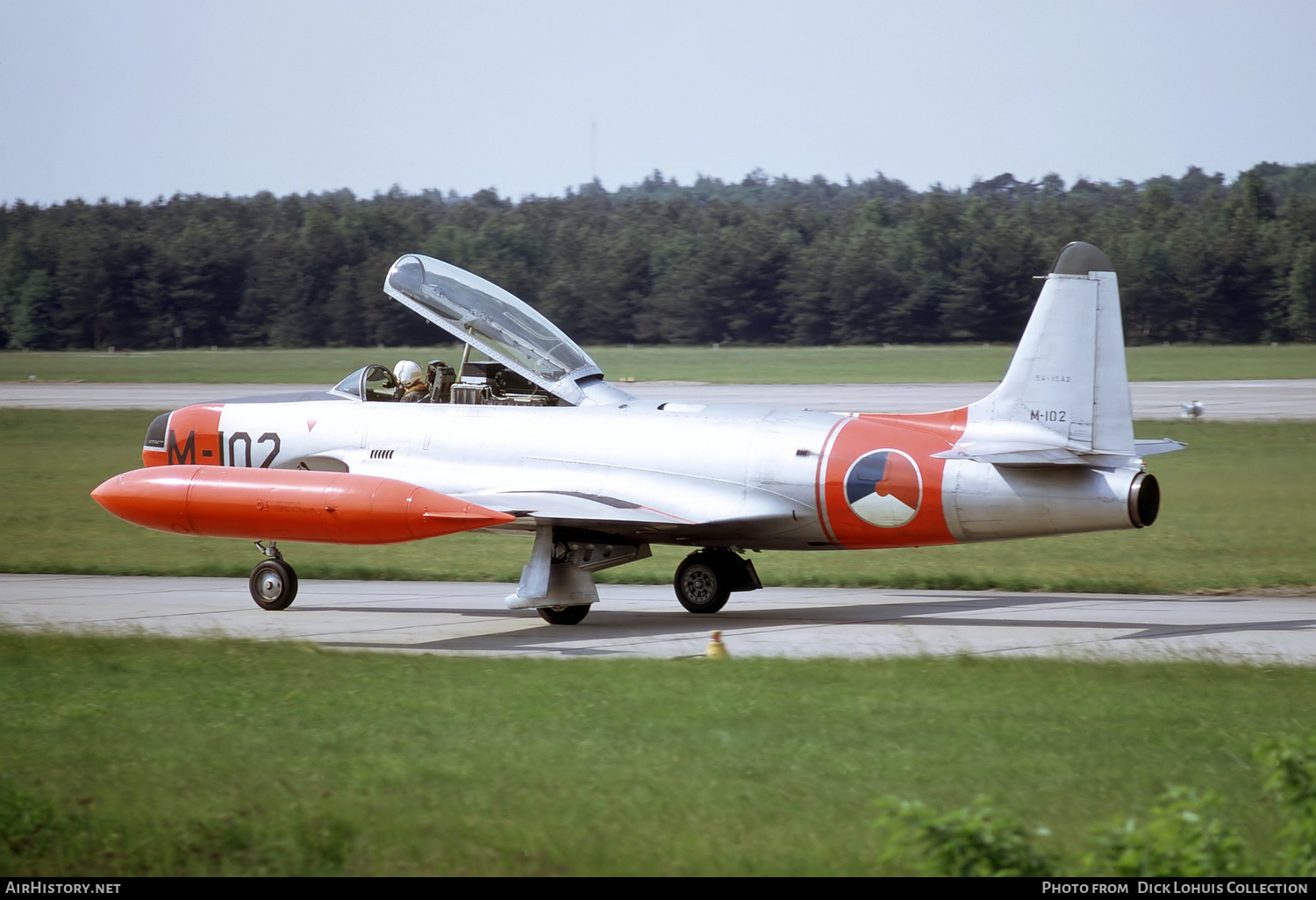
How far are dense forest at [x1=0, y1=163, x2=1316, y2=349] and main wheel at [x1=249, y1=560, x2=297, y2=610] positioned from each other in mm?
63173

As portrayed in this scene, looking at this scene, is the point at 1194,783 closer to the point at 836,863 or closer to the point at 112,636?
the point at 836,863

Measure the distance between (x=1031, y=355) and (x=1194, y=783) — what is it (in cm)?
701

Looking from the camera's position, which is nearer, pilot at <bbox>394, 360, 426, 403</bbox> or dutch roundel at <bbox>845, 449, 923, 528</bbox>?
dutch roundel at <bbox>845, 449, 923, 528</bbox>

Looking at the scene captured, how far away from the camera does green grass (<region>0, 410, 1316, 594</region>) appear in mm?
18453

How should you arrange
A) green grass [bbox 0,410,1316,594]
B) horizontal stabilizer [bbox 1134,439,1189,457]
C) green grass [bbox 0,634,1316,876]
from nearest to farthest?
green grass [bbox 0,634,1316,876] → horizontal stabilizer [bbox 1134,439,1189,457] → green grass [bbox 0,410,1316,594]

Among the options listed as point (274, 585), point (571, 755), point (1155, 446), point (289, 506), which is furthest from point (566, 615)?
point (571, 755)

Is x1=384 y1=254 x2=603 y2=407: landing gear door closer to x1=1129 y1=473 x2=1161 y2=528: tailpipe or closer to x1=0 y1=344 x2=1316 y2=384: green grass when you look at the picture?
x1=1129 y1=473 x2=1161 y2=528: tailpipe

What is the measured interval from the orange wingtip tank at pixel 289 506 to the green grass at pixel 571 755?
6.71ft

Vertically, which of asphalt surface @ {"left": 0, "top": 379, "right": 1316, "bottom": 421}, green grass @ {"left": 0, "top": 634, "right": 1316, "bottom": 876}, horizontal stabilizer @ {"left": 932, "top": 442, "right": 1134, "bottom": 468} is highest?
horizontal stabilizer @ {"left": 932, "top": 442, "right": 1134, "bottom": 468}

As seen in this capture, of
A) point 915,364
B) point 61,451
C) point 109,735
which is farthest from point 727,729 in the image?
point 915,364

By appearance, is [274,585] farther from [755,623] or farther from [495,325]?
[755,623]

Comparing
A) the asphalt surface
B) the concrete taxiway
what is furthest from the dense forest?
the concrete taxiway

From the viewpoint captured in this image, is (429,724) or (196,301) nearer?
(429,724)

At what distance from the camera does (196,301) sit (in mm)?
88000
